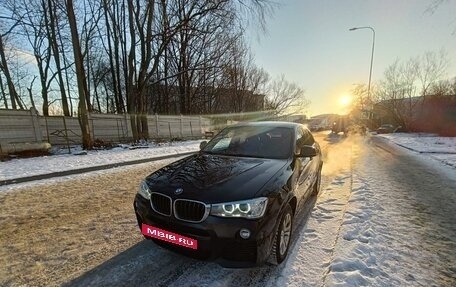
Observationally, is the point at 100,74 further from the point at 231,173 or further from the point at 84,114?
the point at 231,173

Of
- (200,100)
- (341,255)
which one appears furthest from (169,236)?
(200,100)

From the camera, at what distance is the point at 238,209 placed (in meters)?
2.56

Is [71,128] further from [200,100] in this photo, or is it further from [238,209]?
[200,100]

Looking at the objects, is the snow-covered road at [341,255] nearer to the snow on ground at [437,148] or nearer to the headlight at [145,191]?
the headlight at [145,191]

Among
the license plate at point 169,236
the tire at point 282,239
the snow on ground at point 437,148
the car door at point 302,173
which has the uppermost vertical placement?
the car door at point 302,173

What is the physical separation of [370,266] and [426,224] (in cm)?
198

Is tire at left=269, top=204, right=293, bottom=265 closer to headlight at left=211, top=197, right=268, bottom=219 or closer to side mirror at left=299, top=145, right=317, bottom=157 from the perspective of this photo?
headlight at left=211, top=197, right=268, bottom=219

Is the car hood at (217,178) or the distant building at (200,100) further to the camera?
the distant building at (200,100)

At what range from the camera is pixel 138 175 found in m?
8.12

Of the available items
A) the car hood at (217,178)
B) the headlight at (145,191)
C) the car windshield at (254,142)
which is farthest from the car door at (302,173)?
the headlight at (145,191)

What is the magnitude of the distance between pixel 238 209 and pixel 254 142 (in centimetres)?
187

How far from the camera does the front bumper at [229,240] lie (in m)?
2.51

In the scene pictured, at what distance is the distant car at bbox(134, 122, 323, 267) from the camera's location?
253cm

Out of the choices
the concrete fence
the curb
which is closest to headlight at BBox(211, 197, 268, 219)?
the curb
